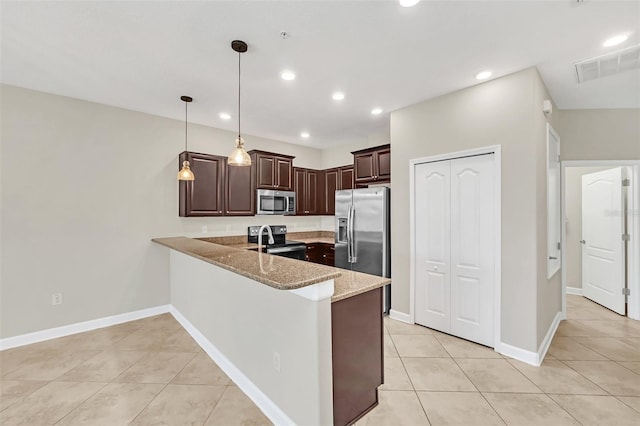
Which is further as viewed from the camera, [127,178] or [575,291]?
[575,291]

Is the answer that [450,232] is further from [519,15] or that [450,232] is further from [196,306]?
[196,306]

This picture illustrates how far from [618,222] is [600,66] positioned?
247cm

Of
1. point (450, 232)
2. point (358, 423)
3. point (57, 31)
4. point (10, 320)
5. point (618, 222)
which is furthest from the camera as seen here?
point (618, 222)

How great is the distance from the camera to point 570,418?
189cm

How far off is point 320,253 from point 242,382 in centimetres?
298

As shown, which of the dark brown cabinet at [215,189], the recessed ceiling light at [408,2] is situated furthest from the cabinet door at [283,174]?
the recessed ceiling light at [408,2]

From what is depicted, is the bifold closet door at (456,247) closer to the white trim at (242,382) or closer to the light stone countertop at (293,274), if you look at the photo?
the light stone countertop at (293,274)

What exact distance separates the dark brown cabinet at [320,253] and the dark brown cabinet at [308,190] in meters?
0.72

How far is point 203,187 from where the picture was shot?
4016mm

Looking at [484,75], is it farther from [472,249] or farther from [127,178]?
[127,178]

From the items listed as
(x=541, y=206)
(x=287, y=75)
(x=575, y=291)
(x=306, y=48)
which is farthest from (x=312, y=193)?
(x=575, y=291)

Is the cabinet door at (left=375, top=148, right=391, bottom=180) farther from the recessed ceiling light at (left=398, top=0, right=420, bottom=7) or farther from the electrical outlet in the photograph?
the electrical outlet

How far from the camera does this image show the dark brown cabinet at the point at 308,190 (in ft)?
17.4

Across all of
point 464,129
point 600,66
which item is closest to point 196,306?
point 464,129
